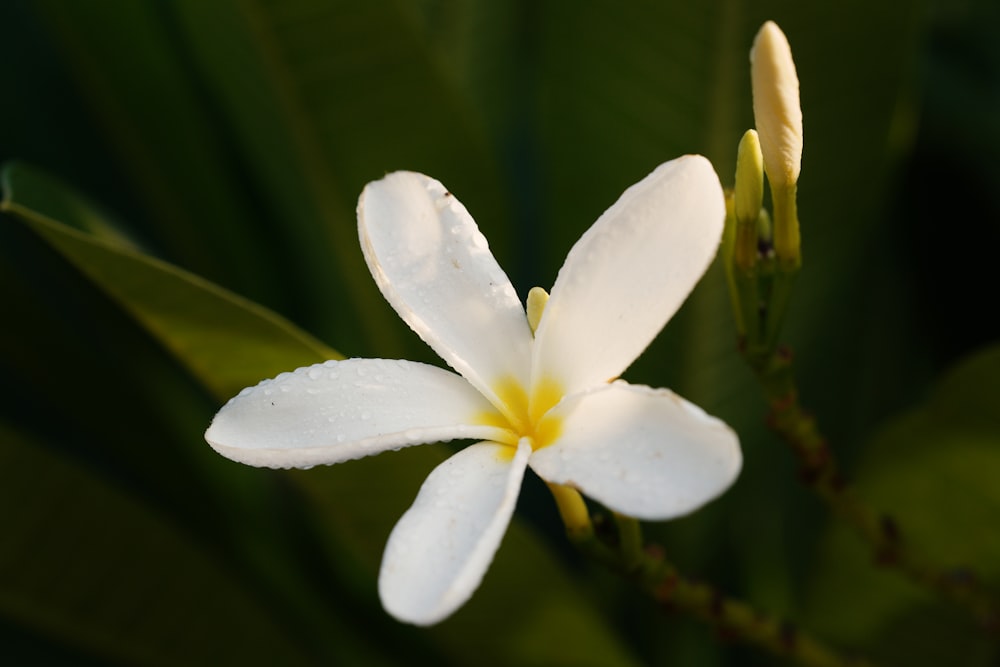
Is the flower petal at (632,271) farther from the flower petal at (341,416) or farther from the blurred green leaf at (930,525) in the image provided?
the blurred green leaf at (930,525)

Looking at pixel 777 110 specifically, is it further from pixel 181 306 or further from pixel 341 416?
pixel 181 306

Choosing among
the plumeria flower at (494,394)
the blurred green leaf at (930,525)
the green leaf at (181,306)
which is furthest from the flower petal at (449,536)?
the blurred green leaf at (930,525)

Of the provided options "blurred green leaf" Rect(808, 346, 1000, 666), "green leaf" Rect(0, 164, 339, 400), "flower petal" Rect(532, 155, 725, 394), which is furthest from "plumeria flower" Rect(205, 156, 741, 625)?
"blurred green leaf" Rect(808, 346, 1000, 666)

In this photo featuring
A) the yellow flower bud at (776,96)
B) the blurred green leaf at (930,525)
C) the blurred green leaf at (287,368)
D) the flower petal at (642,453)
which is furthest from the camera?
the blurred green leaf at (930,525)

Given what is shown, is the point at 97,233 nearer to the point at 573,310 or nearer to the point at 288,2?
the point at 288,2

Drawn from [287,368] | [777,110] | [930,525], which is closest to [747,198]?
[777,110]

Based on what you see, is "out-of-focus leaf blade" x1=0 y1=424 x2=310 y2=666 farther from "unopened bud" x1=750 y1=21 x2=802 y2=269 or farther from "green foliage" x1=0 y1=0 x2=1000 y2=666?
"unopened bud" x1=750 y1=21 x2=802 y2=269
